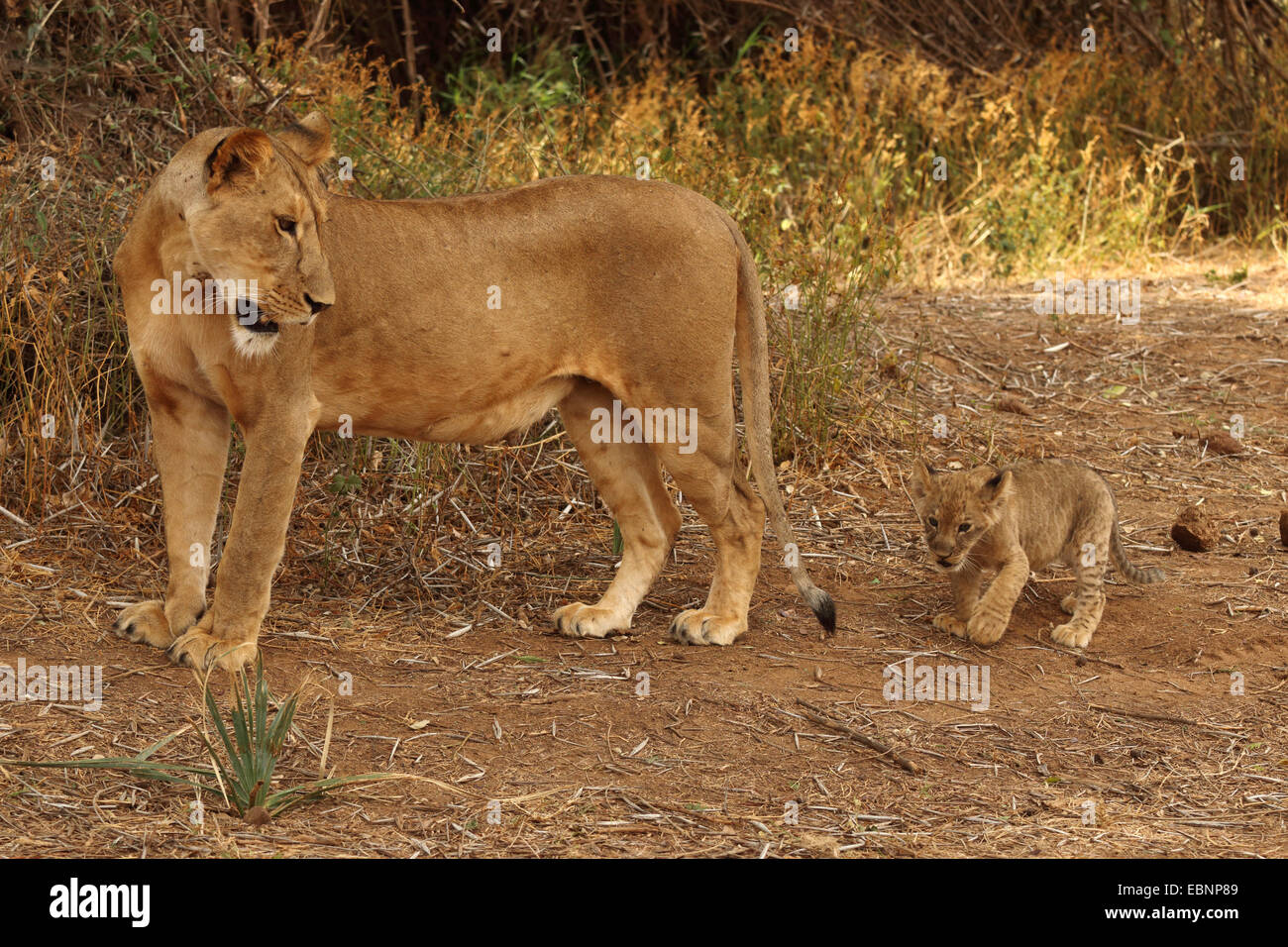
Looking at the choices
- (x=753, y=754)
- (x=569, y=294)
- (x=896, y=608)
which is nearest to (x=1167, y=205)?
(x=896, y=608)

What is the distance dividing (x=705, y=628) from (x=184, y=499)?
1.62m

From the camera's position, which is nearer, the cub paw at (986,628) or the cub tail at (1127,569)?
the cub paw at (986,628)

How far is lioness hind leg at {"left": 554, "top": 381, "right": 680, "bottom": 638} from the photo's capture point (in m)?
4.84

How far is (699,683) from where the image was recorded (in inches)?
170

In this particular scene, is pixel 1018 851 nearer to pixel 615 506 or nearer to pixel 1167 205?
pixel 615 506

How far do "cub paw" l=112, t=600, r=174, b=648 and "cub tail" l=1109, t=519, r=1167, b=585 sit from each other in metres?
3.03

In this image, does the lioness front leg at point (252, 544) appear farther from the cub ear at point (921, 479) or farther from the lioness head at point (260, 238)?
the cub ear at point (921, 479)

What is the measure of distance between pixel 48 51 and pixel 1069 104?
21.9 ft

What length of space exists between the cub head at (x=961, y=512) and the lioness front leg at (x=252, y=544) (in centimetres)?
194

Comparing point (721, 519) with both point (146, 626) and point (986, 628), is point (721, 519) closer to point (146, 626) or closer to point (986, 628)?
point (986, 628)

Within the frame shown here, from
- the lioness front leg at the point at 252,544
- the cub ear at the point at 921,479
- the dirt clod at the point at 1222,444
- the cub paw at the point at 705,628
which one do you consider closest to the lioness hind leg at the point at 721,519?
the cub paw at the point at 705,628

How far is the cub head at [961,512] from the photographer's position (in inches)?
184

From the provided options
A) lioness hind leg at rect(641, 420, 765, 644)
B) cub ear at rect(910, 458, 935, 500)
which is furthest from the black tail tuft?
cub ear at rect(910, 458, 935, 500)

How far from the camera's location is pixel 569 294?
4500 mm
